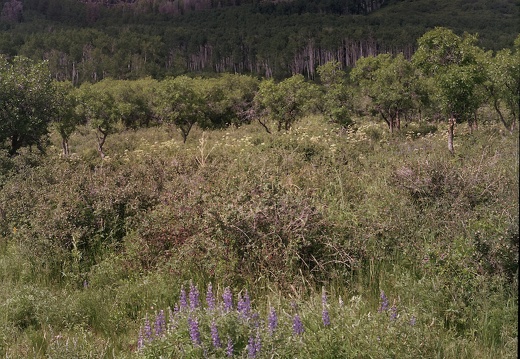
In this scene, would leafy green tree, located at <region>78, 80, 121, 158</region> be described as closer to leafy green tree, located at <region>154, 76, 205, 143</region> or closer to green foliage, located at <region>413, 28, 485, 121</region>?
leafy green tree, located at <region>154, 76, 205, 143</region>

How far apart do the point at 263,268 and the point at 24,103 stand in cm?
1041

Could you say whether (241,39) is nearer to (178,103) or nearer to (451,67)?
(178,103)

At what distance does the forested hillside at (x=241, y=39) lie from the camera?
10844 cm

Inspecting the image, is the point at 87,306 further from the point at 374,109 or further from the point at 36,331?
the point at 374,109

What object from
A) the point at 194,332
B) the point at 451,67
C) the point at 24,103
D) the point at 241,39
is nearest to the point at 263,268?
the point at 194,332

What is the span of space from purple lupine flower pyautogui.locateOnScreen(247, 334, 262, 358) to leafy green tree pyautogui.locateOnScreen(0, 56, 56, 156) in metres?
11.1

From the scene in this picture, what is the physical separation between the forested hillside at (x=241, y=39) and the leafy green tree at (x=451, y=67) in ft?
231

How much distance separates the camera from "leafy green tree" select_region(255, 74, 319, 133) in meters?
32.4

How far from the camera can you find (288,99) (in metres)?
32.5

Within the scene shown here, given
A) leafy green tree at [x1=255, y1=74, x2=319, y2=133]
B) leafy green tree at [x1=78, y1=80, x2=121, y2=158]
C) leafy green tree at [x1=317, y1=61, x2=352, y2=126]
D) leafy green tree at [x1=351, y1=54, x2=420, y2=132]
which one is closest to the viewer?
leafy green tree at [x1=255, y1=74, x2=319, y2=133]

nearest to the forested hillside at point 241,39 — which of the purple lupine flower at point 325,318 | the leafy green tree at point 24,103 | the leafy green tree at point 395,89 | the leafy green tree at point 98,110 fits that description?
the leafy green tree at point 395,89

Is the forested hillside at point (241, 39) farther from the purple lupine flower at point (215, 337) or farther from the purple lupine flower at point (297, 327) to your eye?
the purple lupine flower at point (215, 337)

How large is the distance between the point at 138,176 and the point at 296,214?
4415 millimetres

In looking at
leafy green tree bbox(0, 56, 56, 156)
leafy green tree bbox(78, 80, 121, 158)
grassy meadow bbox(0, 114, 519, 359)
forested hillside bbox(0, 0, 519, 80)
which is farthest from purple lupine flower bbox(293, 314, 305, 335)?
forested hillside bbox(0, 0, 519, 80)
